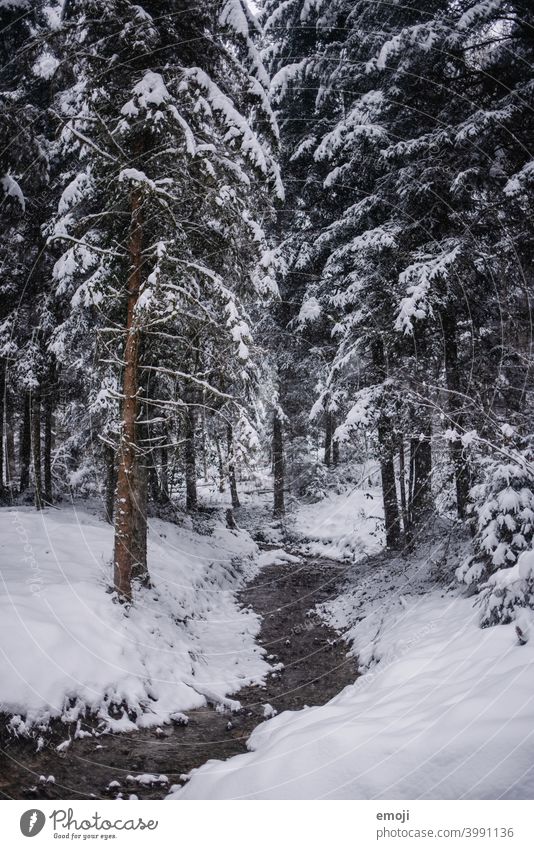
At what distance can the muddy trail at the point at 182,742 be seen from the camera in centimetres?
438

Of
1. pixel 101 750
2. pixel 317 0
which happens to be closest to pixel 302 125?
pixel 317 0

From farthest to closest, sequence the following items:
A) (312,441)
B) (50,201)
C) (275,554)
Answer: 1. (312,441)
2. (275,554)
3. (50,201)

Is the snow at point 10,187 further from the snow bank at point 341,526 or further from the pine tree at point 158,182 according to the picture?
the snow bank at point 341,526

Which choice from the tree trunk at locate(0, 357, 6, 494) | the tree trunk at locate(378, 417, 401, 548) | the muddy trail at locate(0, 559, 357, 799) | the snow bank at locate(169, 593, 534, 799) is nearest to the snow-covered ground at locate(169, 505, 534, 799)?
the snow bank at locate(169, 593, 534, 799)

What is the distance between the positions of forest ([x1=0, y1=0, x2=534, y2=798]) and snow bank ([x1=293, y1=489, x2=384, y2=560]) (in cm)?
341

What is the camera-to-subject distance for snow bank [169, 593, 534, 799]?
2.85 meters

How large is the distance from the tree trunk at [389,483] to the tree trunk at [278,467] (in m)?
8.96

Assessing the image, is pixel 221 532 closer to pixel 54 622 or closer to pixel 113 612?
pixel 113 612

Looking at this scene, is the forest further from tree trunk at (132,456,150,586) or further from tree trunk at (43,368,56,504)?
tree trunk at (43,368,56,504)

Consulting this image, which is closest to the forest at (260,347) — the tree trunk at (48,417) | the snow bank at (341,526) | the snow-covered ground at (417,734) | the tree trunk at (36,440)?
the snow-covered ground at (417,734)

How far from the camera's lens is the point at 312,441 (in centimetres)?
2478

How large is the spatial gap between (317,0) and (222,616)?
16263 mm

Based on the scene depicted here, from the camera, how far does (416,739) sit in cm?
337

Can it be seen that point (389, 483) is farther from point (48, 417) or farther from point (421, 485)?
point (48, 417)
